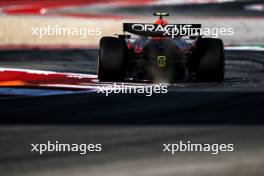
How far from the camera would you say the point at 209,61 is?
10.2 metres

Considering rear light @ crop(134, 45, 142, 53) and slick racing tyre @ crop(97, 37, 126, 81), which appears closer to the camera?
slick racing tyre @ crop(97, 37, 126, 81)

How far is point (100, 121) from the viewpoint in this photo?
7.27 meters

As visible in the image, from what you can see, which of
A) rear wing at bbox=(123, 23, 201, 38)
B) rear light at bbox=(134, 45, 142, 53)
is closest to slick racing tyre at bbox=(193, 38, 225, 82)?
rear wing at bbox=(123, 23, 201, 38)

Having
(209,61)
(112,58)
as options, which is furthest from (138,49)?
(209,61)

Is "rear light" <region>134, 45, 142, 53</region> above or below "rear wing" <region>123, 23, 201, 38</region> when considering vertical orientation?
below

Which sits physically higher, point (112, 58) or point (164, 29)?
point (164, 29)

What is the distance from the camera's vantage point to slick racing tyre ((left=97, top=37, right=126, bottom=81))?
10180 millimetres

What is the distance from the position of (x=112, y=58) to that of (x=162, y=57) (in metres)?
0.71

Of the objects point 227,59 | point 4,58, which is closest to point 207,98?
point 227,59

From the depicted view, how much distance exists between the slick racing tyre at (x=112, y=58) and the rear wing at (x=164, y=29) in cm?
34

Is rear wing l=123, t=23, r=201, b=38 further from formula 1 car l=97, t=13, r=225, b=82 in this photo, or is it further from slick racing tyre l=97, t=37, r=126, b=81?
slick racing tyre l=97, t=37, r=126, b=81

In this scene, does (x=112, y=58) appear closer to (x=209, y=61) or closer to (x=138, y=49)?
(x=138, y=49)

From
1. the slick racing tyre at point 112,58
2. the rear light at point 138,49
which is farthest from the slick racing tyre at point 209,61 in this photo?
the slick racing tyre at point 112,58

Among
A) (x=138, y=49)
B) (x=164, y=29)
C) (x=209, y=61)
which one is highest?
(x=164, y=29)
